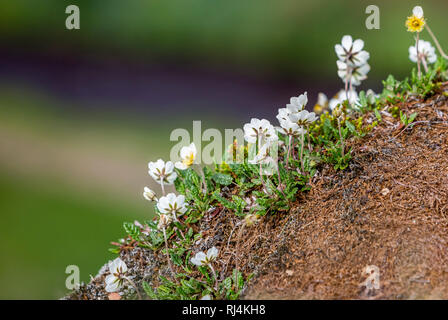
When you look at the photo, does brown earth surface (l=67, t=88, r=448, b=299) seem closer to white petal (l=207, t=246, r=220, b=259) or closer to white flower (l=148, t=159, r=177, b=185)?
white petal (l=207, t=246, r=220, b=259)

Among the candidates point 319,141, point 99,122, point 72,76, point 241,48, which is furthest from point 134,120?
point 319,141

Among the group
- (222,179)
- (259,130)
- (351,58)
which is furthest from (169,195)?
(351,58)

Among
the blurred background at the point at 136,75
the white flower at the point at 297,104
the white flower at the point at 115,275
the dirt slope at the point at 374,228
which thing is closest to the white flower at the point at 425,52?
the dirt slope at the point at 374,228

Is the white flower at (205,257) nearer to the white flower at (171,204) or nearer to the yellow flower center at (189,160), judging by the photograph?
the white flower at (171,204)

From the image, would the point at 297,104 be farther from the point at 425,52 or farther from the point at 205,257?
the point at 425,52

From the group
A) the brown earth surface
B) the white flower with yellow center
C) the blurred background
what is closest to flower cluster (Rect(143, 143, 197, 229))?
the brown earth surface
